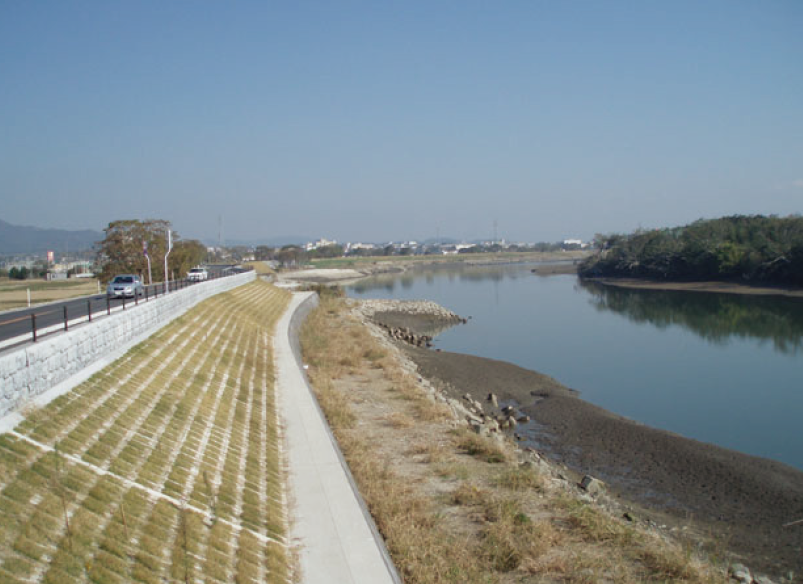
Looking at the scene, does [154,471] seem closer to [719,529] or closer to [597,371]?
[719,529]

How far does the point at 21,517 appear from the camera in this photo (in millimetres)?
5711

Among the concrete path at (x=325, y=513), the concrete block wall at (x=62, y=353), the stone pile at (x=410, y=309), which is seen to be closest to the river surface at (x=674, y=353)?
the stone pile at (x=410, y=309)

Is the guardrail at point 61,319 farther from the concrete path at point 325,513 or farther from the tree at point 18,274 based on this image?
the tree at point 18,274

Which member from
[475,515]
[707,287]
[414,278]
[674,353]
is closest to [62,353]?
[475,515]

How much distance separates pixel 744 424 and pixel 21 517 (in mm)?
22635

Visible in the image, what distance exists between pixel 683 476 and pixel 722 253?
65470 mm

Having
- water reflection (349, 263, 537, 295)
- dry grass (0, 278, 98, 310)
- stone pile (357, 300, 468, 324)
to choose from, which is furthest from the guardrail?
water reflection (349, 263, 537, 295)

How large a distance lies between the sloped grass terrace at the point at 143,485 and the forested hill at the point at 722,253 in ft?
222

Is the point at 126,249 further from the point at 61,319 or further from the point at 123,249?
the point at 61,319

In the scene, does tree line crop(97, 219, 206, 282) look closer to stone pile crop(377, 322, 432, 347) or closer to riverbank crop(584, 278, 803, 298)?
stone pile crop(377, 322, 432, 347)

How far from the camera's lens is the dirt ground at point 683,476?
12.7m

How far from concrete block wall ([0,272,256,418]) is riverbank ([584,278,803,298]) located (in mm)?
63984

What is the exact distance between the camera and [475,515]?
1060 centimetres

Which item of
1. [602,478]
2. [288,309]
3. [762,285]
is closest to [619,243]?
[762,285]
